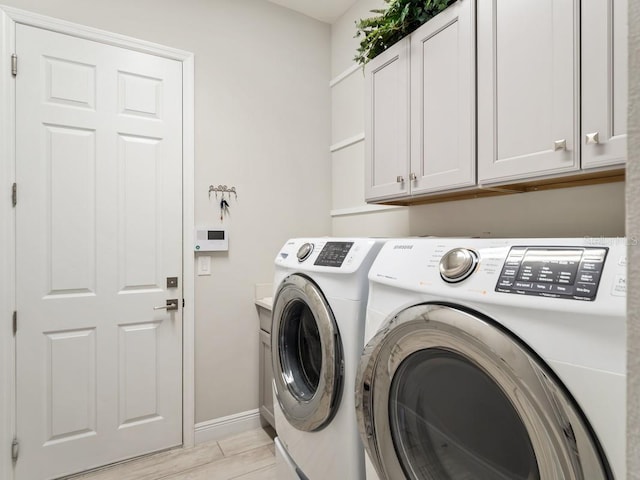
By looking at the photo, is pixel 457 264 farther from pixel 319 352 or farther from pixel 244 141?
pixel 244 141

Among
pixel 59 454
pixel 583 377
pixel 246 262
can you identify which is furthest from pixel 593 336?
pixel 59 454

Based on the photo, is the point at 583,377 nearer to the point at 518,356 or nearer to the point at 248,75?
the point at 518,356

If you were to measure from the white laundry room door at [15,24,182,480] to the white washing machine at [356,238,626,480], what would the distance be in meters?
1.53

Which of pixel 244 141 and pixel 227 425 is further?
pixel 244 141

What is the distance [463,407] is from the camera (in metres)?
0.81

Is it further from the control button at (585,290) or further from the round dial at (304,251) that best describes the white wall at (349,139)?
the control button at (585,290)

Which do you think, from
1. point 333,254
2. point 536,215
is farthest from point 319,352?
point 536,215

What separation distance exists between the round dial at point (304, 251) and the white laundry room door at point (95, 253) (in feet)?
3.25

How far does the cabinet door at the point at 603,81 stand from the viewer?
0.92m

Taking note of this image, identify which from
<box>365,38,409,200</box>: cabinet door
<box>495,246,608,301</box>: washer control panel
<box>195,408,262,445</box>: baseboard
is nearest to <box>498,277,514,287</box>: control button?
<box>495,246,608,301</box>: washer control panel

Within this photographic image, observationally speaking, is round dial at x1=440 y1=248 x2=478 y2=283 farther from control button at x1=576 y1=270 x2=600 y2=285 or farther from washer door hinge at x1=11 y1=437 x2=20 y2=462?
washer door hinge at x1=11 y1=437 x2=20 y2=462

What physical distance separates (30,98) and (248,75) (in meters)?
1.22

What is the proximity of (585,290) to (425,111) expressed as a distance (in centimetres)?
111

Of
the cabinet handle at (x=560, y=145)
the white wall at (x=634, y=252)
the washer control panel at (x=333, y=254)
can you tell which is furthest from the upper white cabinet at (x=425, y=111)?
the white wall at (x=634, y=252)
